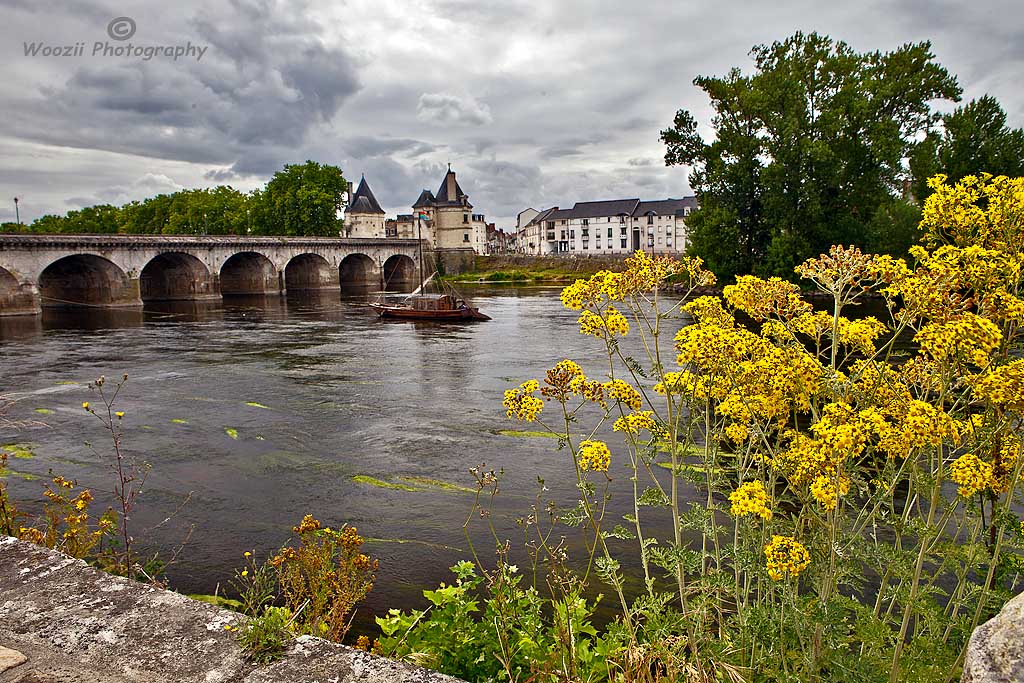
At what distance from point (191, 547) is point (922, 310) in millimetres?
9806

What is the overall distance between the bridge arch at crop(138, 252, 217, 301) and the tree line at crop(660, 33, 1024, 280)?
1658 inches

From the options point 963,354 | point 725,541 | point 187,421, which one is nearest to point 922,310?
point 963,354

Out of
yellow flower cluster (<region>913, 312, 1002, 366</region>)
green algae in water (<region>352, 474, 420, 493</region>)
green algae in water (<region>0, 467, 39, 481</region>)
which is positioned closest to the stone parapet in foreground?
yellow flower cluster (<region>913, 312, 1002, 366</region>)

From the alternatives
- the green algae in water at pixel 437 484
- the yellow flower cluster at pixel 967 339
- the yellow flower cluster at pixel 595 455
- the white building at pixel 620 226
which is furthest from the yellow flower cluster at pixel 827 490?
the white building at pixel 620 226

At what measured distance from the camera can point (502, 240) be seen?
175m

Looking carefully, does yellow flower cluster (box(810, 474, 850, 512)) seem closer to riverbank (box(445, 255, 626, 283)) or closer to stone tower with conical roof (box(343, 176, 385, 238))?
riverbank (box(445, 255, 626, 283))

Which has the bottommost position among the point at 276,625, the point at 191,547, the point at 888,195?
the point at 191,547

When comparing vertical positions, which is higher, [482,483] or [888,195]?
[888,195]

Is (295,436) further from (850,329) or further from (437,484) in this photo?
(850,329)

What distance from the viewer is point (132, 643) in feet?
10.1

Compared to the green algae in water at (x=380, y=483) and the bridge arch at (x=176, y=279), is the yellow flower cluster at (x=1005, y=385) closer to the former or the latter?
the green algae in water at (x=380, y=483)

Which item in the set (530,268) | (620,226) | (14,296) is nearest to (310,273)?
(530,268)

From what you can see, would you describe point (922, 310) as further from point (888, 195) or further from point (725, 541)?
point (888, 195)

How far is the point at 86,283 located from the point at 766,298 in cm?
6292
